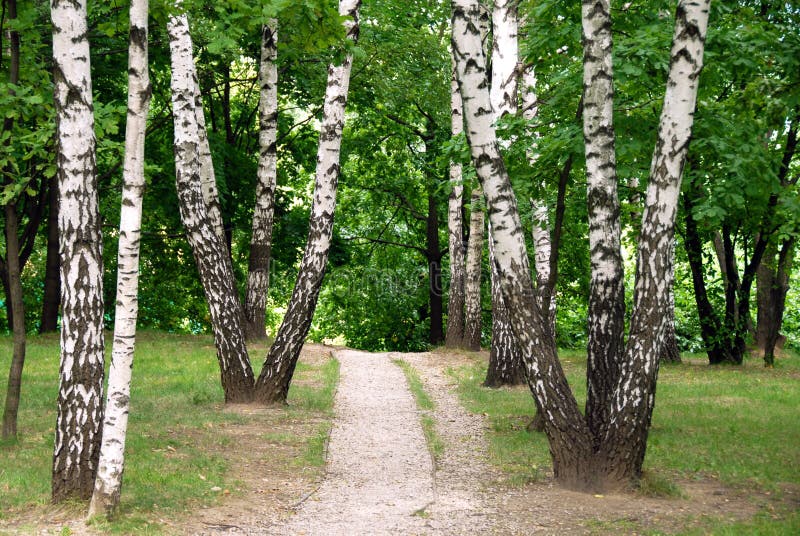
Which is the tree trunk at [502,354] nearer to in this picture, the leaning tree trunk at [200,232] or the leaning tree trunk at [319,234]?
the leaning tree trunk at [319,234]

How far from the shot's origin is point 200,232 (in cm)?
1064

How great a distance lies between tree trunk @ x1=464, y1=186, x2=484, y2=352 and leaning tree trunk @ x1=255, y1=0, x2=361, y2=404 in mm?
6580

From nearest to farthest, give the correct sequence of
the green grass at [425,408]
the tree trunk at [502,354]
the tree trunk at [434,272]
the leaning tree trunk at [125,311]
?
the leaning tree trunk at [125,311]
the green grass at [425,408]
the tree trunk at [502,354]
the tree trunk at [434,272]

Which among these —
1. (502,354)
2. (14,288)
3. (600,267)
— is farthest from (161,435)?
(502,354)

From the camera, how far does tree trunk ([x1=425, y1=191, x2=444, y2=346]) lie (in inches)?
956

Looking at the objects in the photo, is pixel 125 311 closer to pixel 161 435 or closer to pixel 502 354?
pixel 161 435

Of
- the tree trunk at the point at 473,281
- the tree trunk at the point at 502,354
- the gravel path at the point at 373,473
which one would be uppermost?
the tree trunk at the point at 473,281

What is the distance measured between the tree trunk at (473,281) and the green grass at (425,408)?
2.31 m

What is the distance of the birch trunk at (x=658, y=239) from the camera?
6.94m

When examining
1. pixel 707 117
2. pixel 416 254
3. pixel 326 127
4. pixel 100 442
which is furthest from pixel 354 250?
pixel 100 442

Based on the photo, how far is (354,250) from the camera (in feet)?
89.0

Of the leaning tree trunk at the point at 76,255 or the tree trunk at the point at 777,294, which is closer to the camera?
the leaning tree trunk at the point at 76,255

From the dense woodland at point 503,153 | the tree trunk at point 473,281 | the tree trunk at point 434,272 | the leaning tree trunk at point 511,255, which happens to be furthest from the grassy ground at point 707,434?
the tree trunk at point 434,272

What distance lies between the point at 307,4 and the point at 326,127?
3.54m
